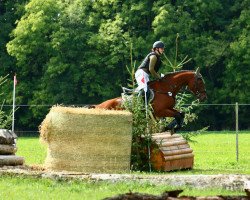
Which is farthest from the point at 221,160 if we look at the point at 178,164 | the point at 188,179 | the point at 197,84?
the point at 188,179

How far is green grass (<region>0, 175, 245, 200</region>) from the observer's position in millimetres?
9570

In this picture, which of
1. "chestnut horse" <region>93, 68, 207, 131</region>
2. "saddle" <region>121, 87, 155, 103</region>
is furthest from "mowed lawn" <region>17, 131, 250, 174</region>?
"saddle" <region>121, 87, 155, 103</region>

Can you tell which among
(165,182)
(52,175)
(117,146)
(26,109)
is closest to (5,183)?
(52,175)

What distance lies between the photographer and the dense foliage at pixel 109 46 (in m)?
54.8

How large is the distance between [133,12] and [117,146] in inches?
1716

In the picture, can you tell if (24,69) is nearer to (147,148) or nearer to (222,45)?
(222,45)

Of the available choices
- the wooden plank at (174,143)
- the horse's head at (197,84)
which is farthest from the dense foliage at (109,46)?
the wooden plank at (174,143)

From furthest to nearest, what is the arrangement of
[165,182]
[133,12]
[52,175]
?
[133,12] < [52,175] < [165,182]

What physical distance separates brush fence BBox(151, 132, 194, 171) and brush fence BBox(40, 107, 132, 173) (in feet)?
3.73

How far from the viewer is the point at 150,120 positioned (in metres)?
16.9

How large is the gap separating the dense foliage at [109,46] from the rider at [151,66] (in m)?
35.5

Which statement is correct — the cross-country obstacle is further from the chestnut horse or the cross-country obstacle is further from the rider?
the chestnut horse

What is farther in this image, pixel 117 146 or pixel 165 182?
pixel 117 146

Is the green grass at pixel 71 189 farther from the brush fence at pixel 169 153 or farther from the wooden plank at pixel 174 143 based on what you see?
the wooden plank at pixel 174 143
